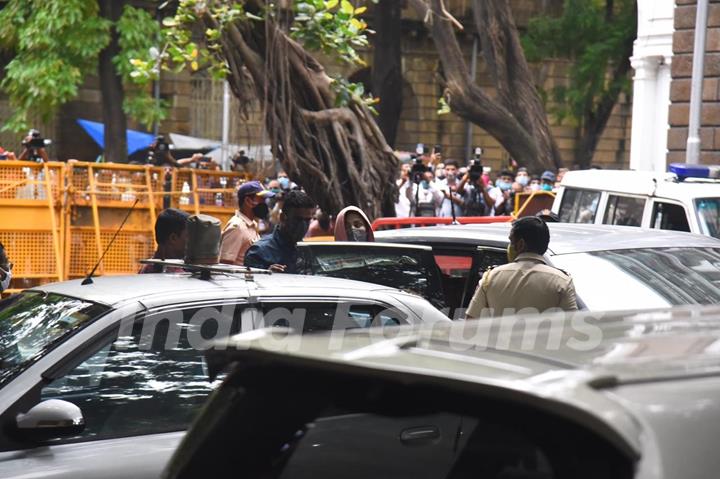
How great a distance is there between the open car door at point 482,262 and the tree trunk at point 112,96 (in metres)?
20.8

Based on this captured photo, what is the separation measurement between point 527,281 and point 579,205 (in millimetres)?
5499

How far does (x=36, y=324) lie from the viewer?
483 cm

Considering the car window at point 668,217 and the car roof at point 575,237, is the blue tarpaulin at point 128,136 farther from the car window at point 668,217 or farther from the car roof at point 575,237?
the car roof at point 575,237

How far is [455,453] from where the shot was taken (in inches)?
126

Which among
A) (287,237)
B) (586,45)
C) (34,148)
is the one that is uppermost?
(586,45)

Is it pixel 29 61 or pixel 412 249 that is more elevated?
pixel 29 61

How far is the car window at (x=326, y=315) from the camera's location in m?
4.92

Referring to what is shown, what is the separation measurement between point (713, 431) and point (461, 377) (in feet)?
1.45

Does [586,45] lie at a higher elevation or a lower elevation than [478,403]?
higher

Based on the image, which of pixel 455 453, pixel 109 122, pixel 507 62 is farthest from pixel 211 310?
pixel 109 122

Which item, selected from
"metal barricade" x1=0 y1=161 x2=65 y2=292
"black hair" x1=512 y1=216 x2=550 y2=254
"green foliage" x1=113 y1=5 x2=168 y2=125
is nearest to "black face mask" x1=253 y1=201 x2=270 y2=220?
"black hair" x1=512 y1=216 x2=550 y2=254

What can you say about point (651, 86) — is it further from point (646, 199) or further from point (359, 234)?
point (359, 234)

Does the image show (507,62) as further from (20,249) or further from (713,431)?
(713,431)

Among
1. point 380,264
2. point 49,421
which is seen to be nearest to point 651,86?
point 380,264
